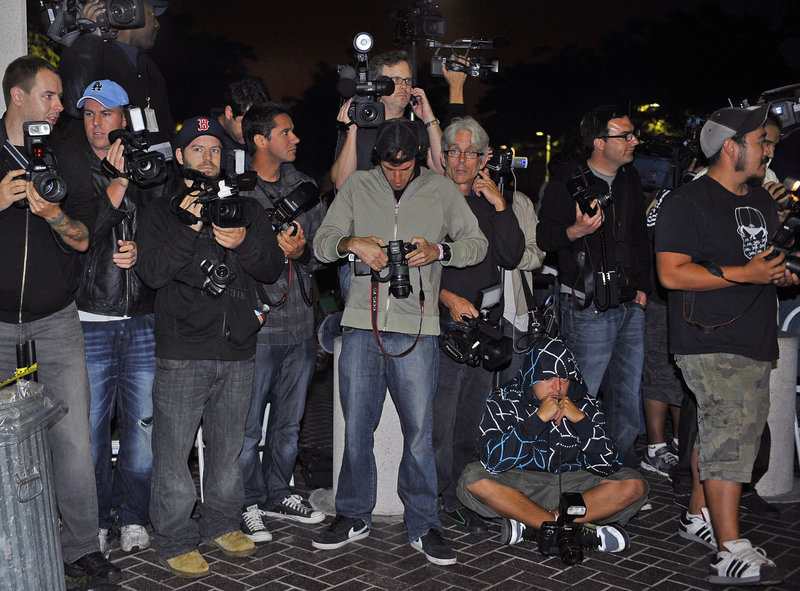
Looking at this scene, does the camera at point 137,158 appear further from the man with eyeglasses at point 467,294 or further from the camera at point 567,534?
the camera at point 567,534

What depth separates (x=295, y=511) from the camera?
221 inches

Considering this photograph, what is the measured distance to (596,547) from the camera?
517 centimetres

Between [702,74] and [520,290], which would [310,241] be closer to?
[520,290]

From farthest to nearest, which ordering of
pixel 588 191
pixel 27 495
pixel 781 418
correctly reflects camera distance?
1. pixel 781 418
2. pixel 588 191
3. pixel 27 495

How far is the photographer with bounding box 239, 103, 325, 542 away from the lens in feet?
17.7

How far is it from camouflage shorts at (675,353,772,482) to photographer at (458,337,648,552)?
69 cm

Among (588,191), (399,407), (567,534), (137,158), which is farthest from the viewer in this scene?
(588,191)

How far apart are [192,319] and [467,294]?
1.84m

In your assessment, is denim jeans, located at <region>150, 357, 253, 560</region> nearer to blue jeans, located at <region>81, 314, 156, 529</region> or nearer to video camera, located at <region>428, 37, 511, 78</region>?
blue jeans, located at <region>81, 314, 156, 529</region>

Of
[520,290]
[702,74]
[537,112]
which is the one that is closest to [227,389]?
[520,290]

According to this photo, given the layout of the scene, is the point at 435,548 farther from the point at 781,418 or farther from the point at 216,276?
the point at 781,418

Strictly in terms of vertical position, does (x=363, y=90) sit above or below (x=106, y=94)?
above

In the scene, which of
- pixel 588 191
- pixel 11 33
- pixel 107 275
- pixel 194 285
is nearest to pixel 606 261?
pixel 588 191

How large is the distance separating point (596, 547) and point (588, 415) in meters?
0.80
